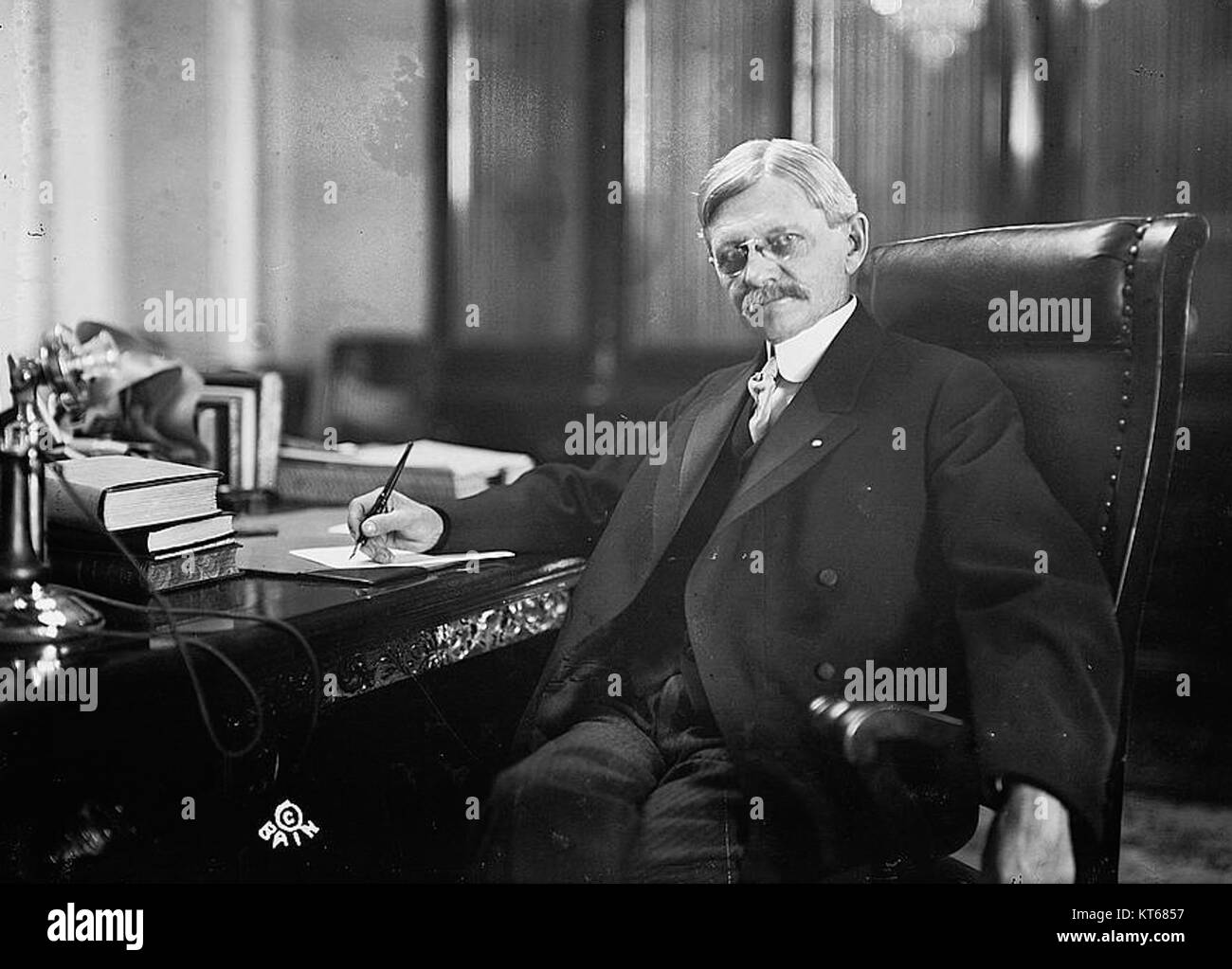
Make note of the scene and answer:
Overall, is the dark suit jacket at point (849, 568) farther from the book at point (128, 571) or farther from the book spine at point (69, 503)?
the book spine at point (69, 503)

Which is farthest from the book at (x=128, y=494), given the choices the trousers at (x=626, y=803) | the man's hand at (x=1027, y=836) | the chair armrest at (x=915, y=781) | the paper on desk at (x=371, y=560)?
the man's hand at (x=1027, y=836)

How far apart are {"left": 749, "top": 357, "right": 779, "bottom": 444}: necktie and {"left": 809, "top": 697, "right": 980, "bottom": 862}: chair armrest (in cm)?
37

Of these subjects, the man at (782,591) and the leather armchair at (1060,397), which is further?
the man at (782,591)

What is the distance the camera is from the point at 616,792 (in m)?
1.65

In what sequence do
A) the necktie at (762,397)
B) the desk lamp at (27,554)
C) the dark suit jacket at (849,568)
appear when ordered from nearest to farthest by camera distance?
the desk lamp at (27,554) → the dark suit jacket at (849,568) → the necktie at (762,397)

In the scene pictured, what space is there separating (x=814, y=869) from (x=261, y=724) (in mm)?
754

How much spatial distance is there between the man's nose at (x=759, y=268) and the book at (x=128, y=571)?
78 cm

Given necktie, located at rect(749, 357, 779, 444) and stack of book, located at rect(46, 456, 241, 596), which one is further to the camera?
necktie, located at rect(749, 357, 779, 444)

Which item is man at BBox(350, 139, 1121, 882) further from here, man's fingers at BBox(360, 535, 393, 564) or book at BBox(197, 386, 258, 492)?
book at BBox(197, 386, 258, 492)

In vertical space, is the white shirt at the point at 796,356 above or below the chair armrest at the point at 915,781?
above

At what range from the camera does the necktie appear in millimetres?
1671

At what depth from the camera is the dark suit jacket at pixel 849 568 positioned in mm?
1570

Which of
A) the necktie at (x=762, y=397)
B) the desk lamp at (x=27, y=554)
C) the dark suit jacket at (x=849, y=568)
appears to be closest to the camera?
the desk lamp at (x=27, y=554)

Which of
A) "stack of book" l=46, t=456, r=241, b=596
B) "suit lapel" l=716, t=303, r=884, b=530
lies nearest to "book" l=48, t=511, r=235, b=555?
"stack of book" l=46, t=456, r=241, b=596
